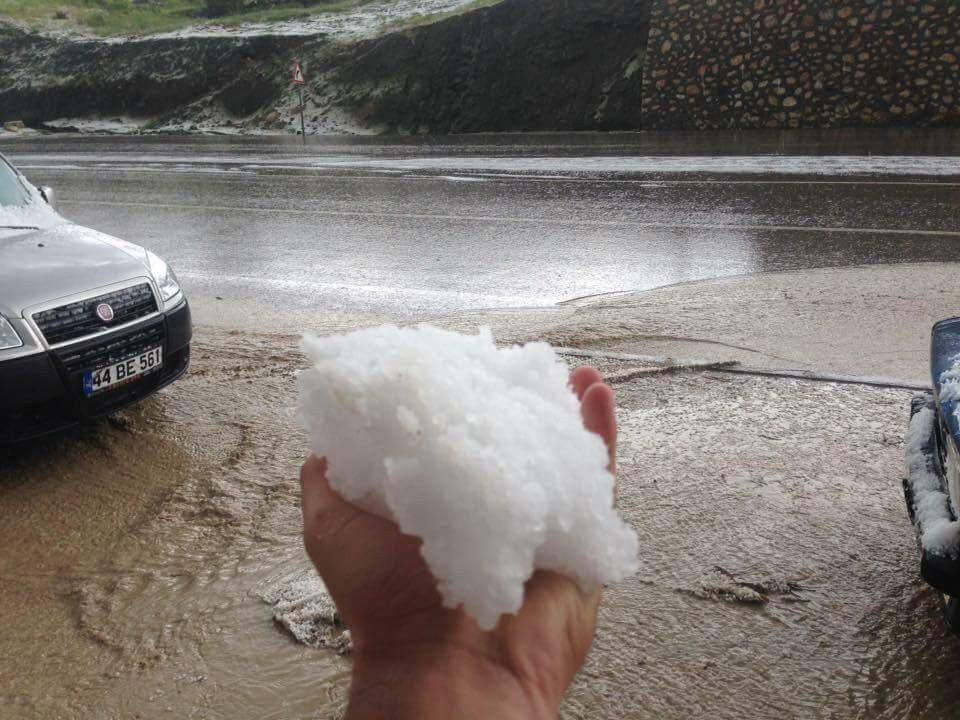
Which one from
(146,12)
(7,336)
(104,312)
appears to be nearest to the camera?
(7,336)

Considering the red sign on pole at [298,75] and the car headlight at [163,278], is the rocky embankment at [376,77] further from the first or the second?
the car headlight at [163,278]

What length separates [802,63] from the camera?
16188 millimetres

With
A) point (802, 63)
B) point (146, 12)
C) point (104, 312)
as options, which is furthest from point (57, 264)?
point (146, 12)

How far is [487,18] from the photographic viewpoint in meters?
20.7

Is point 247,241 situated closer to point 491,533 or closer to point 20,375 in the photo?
point 20,375

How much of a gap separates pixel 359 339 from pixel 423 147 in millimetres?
16773

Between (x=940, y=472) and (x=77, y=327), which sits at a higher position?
(x=77, y=327)

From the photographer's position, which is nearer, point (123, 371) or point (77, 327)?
point (77, 327)

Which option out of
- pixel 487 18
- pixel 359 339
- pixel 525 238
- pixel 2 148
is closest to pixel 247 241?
pixel 525 238

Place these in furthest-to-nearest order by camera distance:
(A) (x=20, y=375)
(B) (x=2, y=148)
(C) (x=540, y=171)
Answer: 1. (B) (x=2, y=148)
2. (C) (x=540, y=171)
3. (A) (x=20, y=375)

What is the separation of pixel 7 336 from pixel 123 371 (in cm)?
53

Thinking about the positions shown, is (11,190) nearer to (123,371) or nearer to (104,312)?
(104,312)

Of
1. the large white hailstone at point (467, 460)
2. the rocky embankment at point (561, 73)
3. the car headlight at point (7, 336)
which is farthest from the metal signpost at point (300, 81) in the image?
the large white hailstone at point (467, 460)

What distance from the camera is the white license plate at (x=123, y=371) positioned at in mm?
3809
